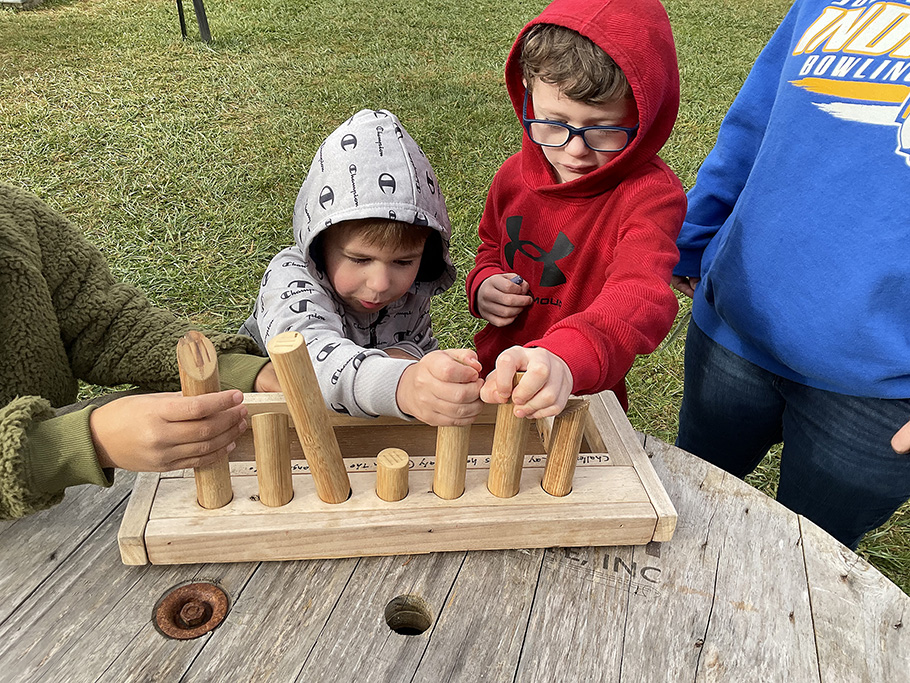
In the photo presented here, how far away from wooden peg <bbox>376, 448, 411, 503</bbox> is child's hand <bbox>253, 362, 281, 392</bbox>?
0.44 metres

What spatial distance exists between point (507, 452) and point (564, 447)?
0.10 metres

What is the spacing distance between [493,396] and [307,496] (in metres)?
0.38

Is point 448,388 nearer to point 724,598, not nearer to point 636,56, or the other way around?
point 724,598

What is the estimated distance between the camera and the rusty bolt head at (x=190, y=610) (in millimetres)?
1069

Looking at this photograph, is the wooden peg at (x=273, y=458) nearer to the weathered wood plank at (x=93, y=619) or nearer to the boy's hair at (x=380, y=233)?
the weathered wood plank at (x=93, y=619)

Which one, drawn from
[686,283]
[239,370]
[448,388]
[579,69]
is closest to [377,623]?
[448,388]

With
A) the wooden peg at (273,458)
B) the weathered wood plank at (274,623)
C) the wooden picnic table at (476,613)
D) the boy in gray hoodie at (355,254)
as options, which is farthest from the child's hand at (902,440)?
the wooden peg at (273,458)

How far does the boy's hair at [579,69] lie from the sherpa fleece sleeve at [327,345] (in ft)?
2.16

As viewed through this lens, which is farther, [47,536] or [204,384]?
[47,536]

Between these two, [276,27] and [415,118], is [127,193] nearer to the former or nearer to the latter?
[415,118]

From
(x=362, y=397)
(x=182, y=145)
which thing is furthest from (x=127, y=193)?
(x=362, y=397)

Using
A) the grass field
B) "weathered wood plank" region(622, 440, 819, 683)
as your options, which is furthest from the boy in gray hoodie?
the grass field

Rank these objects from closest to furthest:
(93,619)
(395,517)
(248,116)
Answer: (93,619), (395,517), (248,116)

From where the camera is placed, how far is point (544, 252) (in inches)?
67.8
